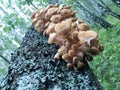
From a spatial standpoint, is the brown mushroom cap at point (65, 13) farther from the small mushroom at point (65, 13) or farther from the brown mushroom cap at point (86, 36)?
the brown mushroom cap at point (86, 36)

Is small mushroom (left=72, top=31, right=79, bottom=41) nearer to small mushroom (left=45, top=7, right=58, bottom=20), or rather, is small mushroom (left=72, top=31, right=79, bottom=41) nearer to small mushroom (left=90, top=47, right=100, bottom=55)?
small mushroom (left=90, top=47, right=100, bottom=55)

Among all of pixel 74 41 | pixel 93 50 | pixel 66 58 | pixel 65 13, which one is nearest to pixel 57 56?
pixel 66 58

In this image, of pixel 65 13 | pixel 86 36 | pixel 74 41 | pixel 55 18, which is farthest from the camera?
pixel 65 13

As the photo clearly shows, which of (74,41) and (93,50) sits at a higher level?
(74,41)

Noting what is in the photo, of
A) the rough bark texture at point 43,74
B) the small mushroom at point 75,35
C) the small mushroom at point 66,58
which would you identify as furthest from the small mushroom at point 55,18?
the small mushroom at point 66,58

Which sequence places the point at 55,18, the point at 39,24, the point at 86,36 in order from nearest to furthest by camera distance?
1. the point at 86,36
2. the point at 55,18
3. the point at 39,24

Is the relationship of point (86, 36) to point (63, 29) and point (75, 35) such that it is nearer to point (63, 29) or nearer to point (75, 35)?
point (75, 35)

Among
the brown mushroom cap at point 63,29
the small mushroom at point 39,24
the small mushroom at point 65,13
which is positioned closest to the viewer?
the brown mushroom cap at point 63,29

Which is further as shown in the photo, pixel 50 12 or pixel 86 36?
pixel 50 12

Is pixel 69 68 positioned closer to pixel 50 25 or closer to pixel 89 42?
pixel 89 42

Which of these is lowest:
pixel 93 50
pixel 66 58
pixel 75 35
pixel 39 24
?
pixel 93 50
